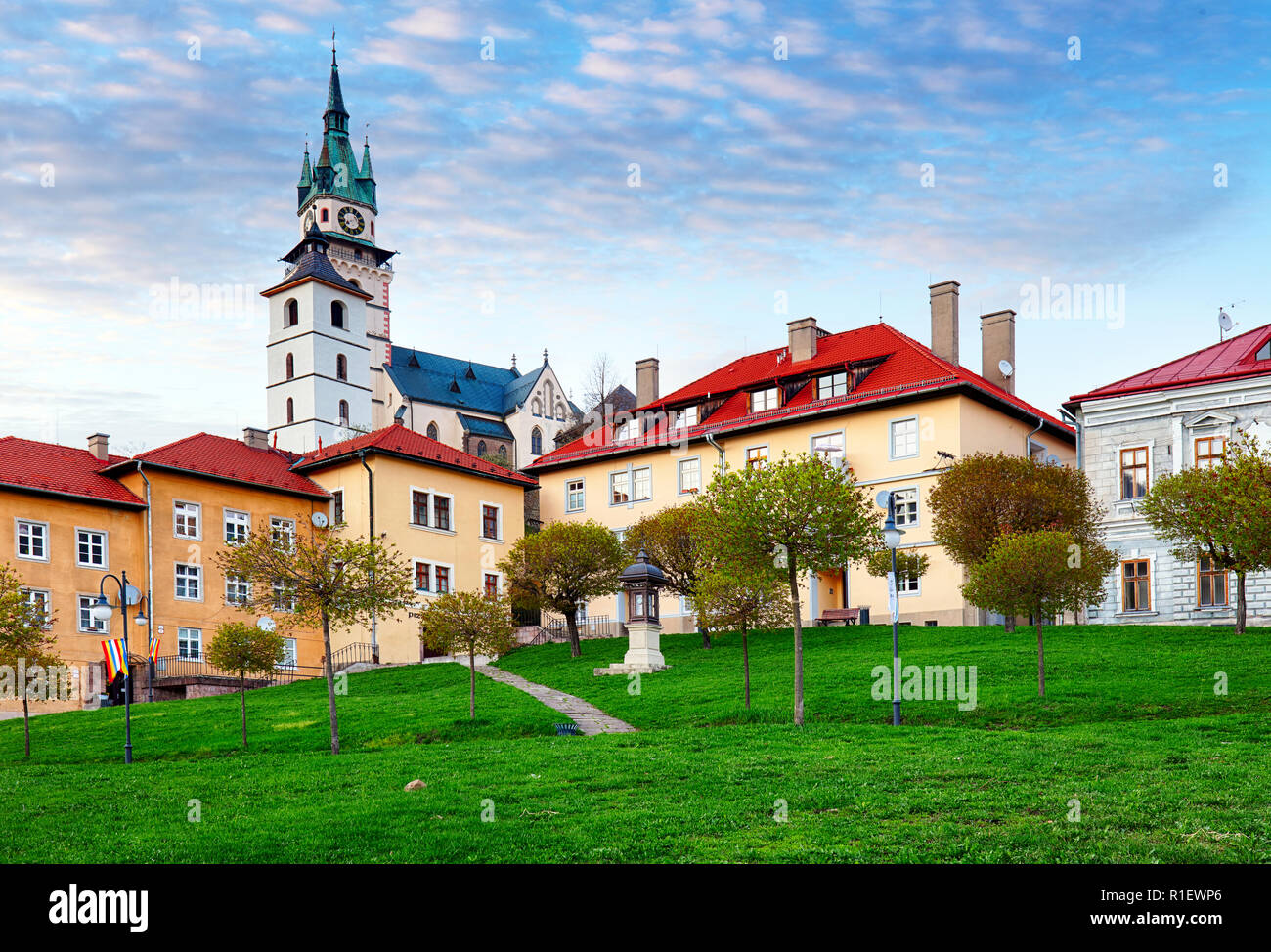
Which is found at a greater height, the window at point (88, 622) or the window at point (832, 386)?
the window at point (832, 386)

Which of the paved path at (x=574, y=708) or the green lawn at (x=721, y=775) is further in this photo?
the paved path at (x=574, y=708)

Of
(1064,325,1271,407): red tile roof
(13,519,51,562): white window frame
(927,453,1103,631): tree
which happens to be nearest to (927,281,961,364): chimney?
(1064,325,1271,407): red tile roof

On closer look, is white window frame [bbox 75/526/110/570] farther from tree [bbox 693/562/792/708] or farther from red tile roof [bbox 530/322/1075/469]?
tree [bbox 693/562/792/708]

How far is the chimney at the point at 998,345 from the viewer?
53.2 metres

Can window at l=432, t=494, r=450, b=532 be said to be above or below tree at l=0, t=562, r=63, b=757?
above

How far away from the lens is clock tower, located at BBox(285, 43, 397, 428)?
11675 cm

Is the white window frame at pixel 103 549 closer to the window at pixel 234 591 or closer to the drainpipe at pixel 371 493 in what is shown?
the window at pixel 234 591

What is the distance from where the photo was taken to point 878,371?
171 feet

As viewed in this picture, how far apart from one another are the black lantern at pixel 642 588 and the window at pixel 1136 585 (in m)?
15.8

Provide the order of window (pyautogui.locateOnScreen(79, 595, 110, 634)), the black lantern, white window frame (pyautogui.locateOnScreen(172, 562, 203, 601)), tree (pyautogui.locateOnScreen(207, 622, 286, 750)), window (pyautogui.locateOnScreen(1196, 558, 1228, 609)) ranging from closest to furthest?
tree (pyautogui.locateOnScreen(207, 622, 286, 750)) < the black lantern < window (pyautogui.locateOnScreen(1196, 558, 1228, 609)) < window (pyautogui.locateOnScreen(79, 595, 110, 634)) < white window frame (pyautogui.locateOnScreen(172, 562, 203, 601))

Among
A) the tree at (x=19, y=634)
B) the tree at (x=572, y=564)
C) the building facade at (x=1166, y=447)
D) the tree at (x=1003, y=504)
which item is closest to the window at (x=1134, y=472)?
the building facade at (x=1166, y=447)

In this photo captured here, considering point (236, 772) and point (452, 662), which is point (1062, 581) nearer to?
point (236, 772)

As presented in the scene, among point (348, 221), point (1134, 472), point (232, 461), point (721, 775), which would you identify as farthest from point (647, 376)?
point (348, 221)

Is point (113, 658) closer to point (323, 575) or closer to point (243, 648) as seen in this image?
point (243, 648)
